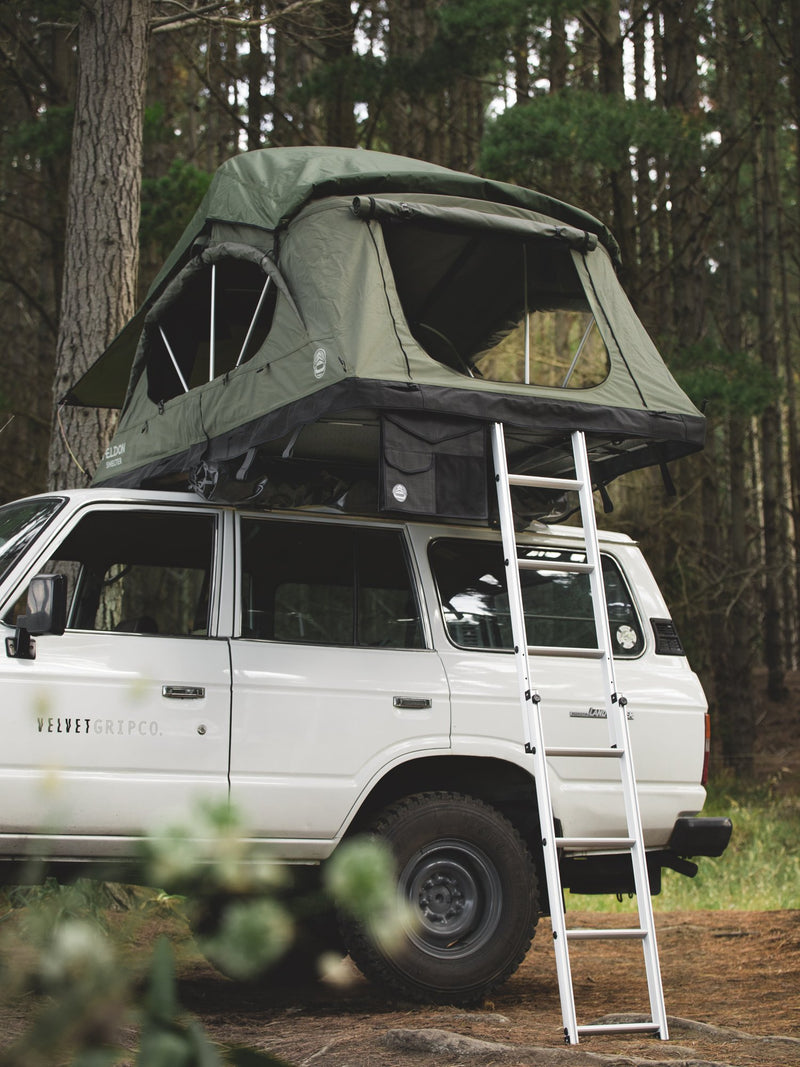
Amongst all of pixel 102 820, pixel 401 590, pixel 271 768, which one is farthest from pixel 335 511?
pixel 102 820

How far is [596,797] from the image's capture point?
561cm

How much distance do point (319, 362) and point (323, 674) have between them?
139cm

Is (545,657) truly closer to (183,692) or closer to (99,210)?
(183,692)

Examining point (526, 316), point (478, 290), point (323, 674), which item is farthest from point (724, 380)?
point (323, 674)

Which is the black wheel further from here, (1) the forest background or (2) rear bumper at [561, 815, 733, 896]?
(1) the forest background

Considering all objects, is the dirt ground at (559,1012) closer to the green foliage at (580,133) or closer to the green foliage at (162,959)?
Result: the green foliage at (162,959)

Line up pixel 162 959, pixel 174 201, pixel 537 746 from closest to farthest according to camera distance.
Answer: pixel 162 959 → pixel 537 746 → pixel 174 201

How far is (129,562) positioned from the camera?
586 centimetres

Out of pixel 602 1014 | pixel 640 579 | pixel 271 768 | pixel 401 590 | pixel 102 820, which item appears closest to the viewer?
pixel 102 820

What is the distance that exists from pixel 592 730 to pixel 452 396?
5.90 ft

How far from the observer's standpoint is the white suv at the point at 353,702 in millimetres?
4816

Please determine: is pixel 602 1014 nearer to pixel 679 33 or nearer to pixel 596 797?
pixel 596 797

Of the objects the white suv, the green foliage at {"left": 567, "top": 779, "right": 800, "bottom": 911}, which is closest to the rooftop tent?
the white suv

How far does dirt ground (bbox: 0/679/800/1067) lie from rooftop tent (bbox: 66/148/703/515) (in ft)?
6.86
